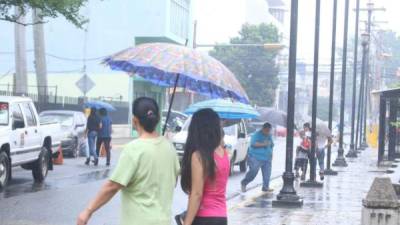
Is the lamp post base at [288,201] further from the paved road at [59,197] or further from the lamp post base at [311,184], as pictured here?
the lamp post base at [311,184]

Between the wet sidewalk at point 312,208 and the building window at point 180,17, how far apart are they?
2800 cm

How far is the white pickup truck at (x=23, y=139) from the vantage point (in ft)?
50.7

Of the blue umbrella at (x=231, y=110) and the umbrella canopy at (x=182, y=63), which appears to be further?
the blue umbrella at (x=231, y=110)

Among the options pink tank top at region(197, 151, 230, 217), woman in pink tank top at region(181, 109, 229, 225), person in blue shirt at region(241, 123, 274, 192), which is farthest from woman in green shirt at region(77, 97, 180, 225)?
person in blue shirt at region(241, 123, 274, 192)

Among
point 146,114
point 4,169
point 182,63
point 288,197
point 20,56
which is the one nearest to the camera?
point 146,114

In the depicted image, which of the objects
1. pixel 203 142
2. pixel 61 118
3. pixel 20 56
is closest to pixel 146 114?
pixel 203 142

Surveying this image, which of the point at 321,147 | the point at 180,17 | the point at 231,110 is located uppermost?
the point at 180,17

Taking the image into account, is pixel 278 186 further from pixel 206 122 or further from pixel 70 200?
pixel 206 122

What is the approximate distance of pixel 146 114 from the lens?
5.35 meters

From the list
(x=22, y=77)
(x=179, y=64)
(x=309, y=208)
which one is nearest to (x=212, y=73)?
(x=179, y=64)

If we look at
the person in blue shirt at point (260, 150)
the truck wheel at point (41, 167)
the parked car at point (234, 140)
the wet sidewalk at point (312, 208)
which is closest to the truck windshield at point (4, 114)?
the truck wheel at point (41, 167)

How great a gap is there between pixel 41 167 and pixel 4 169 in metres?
2.32

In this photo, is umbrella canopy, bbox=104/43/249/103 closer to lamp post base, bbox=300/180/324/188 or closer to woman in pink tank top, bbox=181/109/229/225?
woman in pink tank top, bbox=181/109/229/225

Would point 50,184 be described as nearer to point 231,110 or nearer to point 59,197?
point 59,197
